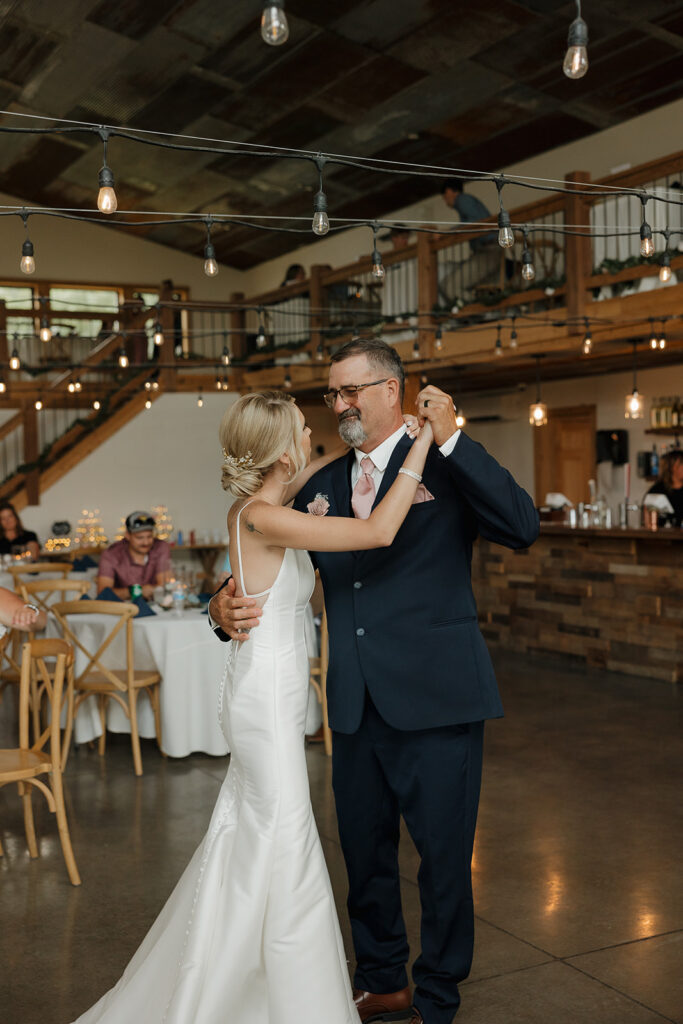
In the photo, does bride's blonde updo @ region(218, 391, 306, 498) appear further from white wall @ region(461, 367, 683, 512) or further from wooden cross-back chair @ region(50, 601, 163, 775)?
white wall @ region(461, 367, 683, 512)

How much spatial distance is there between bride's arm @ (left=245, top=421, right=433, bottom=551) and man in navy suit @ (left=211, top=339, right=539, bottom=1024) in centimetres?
17

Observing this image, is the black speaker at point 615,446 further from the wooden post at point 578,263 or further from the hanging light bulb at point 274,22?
the hanging light bulb at point 274,22

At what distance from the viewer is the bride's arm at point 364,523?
97.3 inches

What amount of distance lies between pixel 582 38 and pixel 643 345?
278 inches

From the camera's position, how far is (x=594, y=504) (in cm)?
957

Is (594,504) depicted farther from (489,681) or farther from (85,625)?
(489,681)

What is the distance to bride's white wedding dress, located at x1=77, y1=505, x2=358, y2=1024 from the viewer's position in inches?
96.8

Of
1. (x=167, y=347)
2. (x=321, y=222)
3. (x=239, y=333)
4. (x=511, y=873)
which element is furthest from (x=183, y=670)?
(x=239, y=333)

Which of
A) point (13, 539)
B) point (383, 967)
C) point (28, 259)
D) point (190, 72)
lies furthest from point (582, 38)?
point (190, 72)

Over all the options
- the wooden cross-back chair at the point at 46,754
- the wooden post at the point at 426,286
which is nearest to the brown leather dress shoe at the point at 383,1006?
the wooden cross-back chair at the point at 46,754

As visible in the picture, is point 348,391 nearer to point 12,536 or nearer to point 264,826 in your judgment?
point 264,826

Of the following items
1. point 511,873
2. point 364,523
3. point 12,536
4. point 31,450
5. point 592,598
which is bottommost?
point 511,873

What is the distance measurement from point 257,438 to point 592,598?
21.4 ft

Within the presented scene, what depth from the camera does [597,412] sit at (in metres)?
12.4
